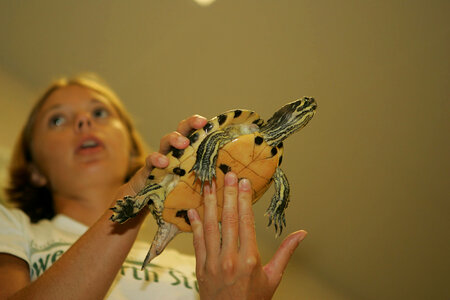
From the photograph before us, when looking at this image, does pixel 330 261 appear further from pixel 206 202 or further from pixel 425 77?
pixel 206 202

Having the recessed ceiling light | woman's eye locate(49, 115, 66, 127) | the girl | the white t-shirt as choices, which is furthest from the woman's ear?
the recessed ceiling light

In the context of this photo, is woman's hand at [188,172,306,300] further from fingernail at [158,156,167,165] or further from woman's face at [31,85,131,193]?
woman's face at [31,85,131,193]

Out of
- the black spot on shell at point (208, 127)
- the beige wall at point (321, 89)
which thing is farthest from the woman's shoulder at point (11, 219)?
the beige wall at point (321, 89)

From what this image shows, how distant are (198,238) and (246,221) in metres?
0.11

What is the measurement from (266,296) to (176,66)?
4.96 ft

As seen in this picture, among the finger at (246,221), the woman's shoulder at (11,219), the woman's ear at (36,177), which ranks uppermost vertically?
the finger at (246,221)

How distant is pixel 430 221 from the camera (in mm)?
1992

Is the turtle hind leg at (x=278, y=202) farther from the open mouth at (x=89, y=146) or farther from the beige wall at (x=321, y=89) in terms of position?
the beige wall at (x=321, y=89)

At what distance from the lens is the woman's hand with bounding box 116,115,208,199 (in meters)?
0.73

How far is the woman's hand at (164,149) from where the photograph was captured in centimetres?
73

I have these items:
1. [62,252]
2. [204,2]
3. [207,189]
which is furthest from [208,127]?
[204,2]

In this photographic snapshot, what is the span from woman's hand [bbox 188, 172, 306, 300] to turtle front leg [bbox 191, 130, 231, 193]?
3 cm

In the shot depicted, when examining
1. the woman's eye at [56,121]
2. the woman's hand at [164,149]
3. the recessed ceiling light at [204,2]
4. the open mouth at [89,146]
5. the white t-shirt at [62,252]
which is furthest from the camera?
the recessed ceiling light at [204,2]

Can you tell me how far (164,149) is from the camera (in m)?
0.77
